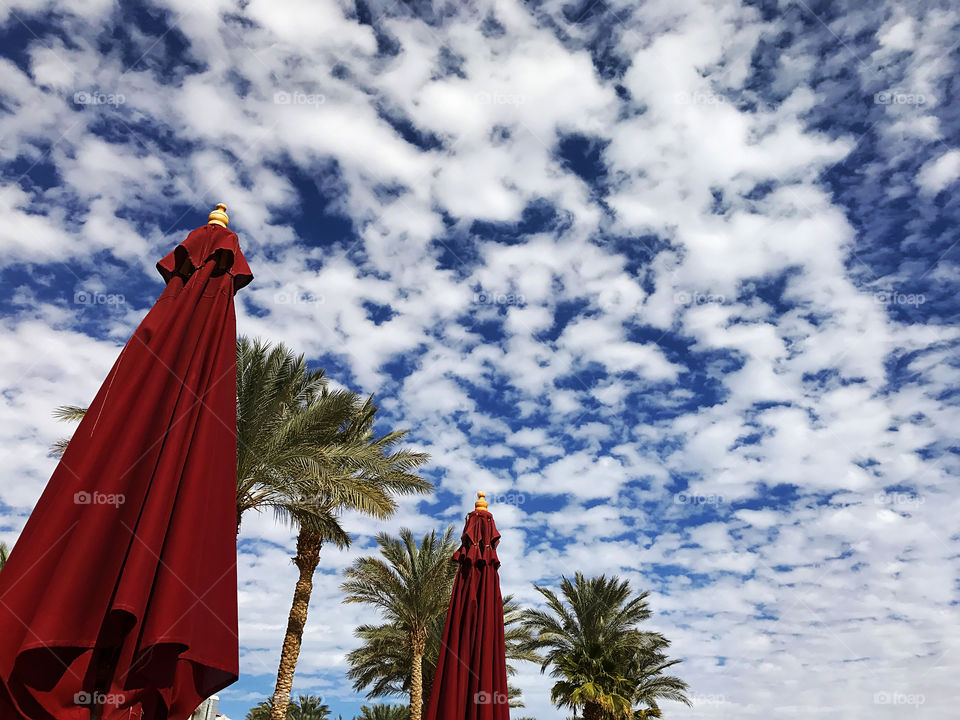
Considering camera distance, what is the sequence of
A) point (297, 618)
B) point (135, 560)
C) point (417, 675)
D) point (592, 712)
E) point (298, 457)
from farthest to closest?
point (417, 675) < point (592, 712) < point (297, 618) < point (298, 457) < point (135, 560)

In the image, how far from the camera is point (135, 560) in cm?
322

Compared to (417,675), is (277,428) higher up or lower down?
higher up

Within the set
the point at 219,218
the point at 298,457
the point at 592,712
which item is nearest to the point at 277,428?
the point at 298,457

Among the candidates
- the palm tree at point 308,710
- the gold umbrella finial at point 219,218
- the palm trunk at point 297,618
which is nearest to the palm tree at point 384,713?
the palm tree at point 308,710

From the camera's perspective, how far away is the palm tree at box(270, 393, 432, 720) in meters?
13.7

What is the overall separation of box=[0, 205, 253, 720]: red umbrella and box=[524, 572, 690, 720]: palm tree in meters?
20.9

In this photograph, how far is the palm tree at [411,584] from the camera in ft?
73.4

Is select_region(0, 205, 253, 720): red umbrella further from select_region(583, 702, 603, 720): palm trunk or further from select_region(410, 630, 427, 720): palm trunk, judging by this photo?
select_region(583, 702, 603, 720): palm trunk

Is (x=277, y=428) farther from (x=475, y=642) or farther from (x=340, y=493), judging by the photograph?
(x=475, y=642)

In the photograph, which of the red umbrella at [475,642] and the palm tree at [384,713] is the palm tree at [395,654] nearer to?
the palm tree at [384,713]

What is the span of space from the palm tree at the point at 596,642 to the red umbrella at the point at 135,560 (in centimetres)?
2090

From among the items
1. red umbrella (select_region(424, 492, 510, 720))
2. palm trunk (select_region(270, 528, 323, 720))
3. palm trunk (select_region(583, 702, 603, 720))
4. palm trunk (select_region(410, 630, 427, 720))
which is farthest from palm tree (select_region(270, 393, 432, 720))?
palm trunk (select_region(583, 702, 603, 720))

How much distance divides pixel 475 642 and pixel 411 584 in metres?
13.6

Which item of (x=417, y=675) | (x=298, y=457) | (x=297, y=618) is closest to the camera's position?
(x=298, y=457)
